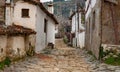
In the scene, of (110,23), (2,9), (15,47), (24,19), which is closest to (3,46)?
(15,47)

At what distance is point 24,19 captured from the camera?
19.8 meters

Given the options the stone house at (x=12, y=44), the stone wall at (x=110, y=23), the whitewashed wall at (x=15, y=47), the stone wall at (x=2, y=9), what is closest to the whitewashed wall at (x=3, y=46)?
the stone house at (x=12, y=44)

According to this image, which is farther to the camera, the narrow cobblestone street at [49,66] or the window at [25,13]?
the window at [25,13]

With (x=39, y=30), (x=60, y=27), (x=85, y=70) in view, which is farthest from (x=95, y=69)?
(x=60, y=27)

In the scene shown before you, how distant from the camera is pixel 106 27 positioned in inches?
568

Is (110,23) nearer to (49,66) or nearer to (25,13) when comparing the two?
(49,66)

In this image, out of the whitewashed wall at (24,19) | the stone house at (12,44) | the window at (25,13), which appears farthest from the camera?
the window at (25,13)

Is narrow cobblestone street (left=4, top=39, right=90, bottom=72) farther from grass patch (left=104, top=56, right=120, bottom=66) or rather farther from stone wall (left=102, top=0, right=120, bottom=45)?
stone wall (left=102, top=0, right=120, bottom=45)

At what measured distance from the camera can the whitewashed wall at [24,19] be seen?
19578 mm

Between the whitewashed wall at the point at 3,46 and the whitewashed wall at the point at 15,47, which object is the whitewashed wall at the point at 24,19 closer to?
the whitewashed wall at the point at 15,47

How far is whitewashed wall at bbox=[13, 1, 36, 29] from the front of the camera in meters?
19.6

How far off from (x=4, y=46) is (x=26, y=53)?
4.05 m

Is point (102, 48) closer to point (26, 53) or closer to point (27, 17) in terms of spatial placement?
point (26, 53)

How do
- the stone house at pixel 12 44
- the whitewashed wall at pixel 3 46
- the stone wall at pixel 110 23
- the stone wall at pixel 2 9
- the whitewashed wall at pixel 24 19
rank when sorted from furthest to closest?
the stone wall at pixel 2 9, the whitewashed wall at pixel 24 19, the stone wall at pixel 110 23, the stone house at pixel 12 44, the whitewashed wall at pixel 3 46
